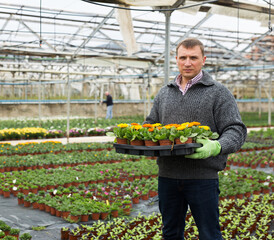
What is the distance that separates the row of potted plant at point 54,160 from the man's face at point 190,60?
5.38 meters

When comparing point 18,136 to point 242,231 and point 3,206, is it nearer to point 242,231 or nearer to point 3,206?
point 3,206

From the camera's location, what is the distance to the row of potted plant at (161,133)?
202 centimetres

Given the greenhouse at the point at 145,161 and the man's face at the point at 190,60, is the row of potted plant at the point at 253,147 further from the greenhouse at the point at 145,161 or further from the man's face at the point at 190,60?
the man's face at the point at 190,60

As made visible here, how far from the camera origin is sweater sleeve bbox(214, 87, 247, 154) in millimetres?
1993

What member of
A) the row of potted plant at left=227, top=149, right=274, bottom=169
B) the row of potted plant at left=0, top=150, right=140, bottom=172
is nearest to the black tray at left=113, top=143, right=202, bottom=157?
the row of potted plant at left=0, top=150, right=140, bottom=172

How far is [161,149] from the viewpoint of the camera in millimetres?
Answer: 2086

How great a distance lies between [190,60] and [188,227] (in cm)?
219

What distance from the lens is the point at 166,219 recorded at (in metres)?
2.22

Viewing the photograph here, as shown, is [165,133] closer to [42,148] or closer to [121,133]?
[121,133]

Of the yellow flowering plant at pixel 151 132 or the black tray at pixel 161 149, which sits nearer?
the black tray at pixel 161 149

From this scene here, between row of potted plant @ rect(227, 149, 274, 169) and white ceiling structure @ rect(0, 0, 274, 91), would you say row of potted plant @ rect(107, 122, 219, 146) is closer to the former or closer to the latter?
white ceiling structure @ rect(0, 0, 274, 91)

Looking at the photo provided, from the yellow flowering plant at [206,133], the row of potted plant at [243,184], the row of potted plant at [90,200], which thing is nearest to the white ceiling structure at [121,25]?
the row of potted plant at [90,200]

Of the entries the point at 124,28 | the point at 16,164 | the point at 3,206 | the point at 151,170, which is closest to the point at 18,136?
the point at 16,164

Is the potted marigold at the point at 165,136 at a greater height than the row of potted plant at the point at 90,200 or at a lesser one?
greater
